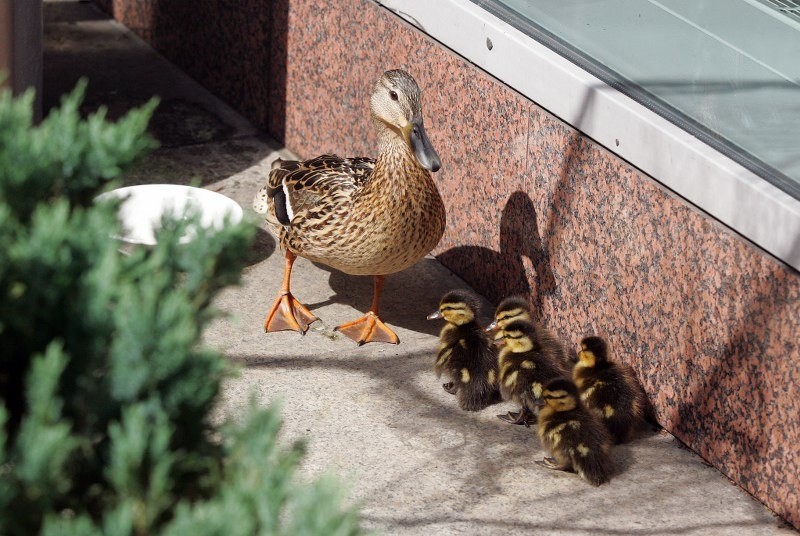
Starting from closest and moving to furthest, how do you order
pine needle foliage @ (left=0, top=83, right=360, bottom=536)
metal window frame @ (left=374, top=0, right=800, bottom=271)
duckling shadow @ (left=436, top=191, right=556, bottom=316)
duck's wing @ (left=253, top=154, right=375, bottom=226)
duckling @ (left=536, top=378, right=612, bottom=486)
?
pine needle foliage @ (left=0, top=83, right=360, bottom=536)
metal window frame @ (left=374, top=0, right=800, bottom=271)
duckling @ (left=536, top=378, right=612, bottom=486)
duck's wing @ (left=253, top=154, right=375, bottom=226)
duckling shadow @ (left=436, top=191, right=556, bottom=316)

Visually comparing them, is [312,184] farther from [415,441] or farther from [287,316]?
[415,441]

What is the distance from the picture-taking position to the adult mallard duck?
522cm

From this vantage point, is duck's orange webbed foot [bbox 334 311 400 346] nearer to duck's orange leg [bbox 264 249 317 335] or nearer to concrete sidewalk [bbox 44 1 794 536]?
concrete sidewalk [bbox 44 1 794 536]

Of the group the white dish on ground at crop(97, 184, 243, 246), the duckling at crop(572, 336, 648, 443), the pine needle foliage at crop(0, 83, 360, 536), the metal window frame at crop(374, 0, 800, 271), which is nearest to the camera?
the pine needle foliage at crop(0, 83, 360, 536)

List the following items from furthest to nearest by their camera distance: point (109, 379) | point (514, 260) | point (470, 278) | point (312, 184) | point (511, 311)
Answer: point (470, 278) → point (514, 260) → point (312, 184) → point (511, 311) → point (109, 379)

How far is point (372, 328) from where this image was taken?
18.7ft

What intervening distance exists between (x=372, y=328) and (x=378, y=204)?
2.42 feet

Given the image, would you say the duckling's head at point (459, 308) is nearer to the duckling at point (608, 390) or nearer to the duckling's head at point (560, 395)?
the duckling at point (608, 390)

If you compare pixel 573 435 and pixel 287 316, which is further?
pixel 287 316

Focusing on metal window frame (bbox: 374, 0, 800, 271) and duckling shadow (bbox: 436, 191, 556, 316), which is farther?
duckling shadow (bbox: 436, 191, 556, 316)

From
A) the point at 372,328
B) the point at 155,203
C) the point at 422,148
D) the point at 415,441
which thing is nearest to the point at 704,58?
the point at 422,148

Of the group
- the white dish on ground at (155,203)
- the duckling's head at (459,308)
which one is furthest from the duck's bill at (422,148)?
the white dish on ground at (155,203)

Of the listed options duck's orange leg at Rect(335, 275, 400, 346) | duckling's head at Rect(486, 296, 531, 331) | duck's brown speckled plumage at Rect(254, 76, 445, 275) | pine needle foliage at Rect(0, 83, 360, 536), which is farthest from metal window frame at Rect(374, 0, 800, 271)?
pine needle foliage at Rect(0, 83, 360, 536)

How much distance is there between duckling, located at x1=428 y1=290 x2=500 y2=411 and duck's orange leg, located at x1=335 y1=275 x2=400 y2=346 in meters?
0.40
